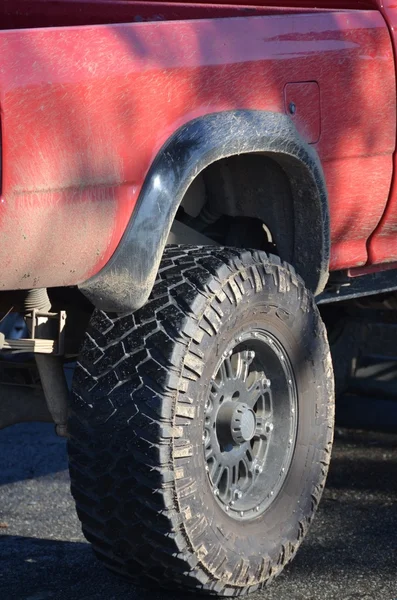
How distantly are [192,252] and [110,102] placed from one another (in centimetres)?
→ 59

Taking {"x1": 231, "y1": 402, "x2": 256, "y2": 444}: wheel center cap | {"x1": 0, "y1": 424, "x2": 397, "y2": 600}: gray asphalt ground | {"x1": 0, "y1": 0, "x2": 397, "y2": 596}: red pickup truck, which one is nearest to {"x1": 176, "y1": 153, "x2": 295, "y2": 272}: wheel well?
{"x1": 0, "y1": 0, "x2": 397, "y2": 596}: red pickup truck

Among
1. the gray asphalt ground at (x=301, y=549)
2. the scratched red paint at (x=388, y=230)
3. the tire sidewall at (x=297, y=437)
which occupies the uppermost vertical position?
the scratched red paint at (x=388, y=230)

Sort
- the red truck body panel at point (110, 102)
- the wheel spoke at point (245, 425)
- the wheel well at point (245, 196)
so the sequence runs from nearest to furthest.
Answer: the red truck body panel at point (110, 102) → the wheel spoke at point (245, 425) → the wheel well at point (245, 196)

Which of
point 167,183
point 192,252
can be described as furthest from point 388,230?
point 167,183

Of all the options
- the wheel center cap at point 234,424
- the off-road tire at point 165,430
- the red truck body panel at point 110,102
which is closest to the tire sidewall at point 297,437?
the off-road tire at point 165,430

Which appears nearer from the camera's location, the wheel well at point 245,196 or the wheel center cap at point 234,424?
the wheel center cap at point 234,424

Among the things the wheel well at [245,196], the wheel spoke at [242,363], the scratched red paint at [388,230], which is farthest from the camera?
the scratched red paint at [388,230]

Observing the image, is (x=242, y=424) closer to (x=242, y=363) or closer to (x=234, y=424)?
(x=234, y=424)

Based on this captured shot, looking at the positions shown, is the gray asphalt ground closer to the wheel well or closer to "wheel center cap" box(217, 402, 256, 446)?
"wheel center cap" box(217, 402, 256, 446)

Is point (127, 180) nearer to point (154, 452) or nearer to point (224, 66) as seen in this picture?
point (224, 66)

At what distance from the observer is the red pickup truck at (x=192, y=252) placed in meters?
2.91

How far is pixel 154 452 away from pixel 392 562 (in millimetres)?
1097

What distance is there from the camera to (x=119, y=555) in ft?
10.6

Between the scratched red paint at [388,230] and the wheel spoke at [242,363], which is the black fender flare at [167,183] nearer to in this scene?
the wheel spoke at [242,363]
